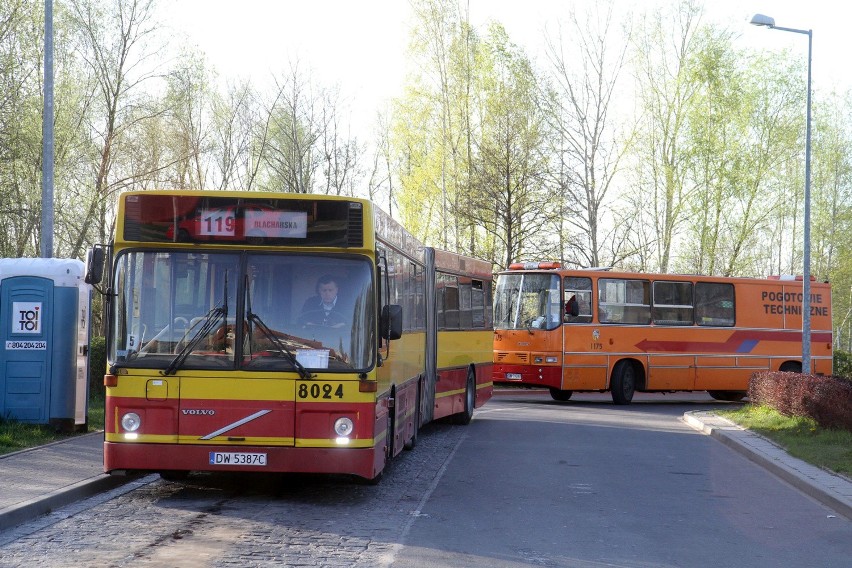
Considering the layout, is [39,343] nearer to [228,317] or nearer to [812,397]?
[228,317]

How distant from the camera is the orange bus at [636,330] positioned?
27266 mm

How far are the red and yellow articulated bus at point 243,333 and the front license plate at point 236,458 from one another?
11mm

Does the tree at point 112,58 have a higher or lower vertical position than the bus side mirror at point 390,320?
higher

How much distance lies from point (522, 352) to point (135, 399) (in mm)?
17843

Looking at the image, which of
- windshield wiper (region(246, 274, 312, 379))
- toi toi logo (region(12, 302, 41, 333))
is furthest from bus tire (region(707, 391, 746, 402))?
windshield wiper (region(246, 274, 312, 379))

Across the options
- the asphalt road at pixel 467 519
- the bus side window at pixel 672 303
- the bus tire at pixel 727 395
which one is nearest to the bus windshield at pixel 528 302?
the bus side window at pixel 672 303

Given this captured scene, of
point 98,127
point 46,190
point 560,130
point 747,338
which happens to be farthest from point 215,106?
point 46,190

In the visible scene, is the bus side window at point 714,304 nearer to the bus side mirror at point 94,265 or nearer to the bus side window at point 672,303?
the bus side window at point 672,303

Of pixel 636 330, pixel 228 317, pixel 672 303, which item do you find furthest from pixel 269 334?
pixel 672 303

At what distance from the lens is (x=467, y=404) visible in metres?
20.7

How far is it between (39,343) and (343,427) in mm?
6428

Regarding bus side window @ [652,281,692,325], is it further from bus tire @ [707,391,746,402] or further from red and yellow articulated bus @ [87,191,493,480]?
red and yellow articulated bus @ [87,191,493,480]

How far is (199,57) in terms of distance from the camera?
142 ft

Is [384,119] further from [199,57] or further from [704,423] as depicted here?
[704,423]
